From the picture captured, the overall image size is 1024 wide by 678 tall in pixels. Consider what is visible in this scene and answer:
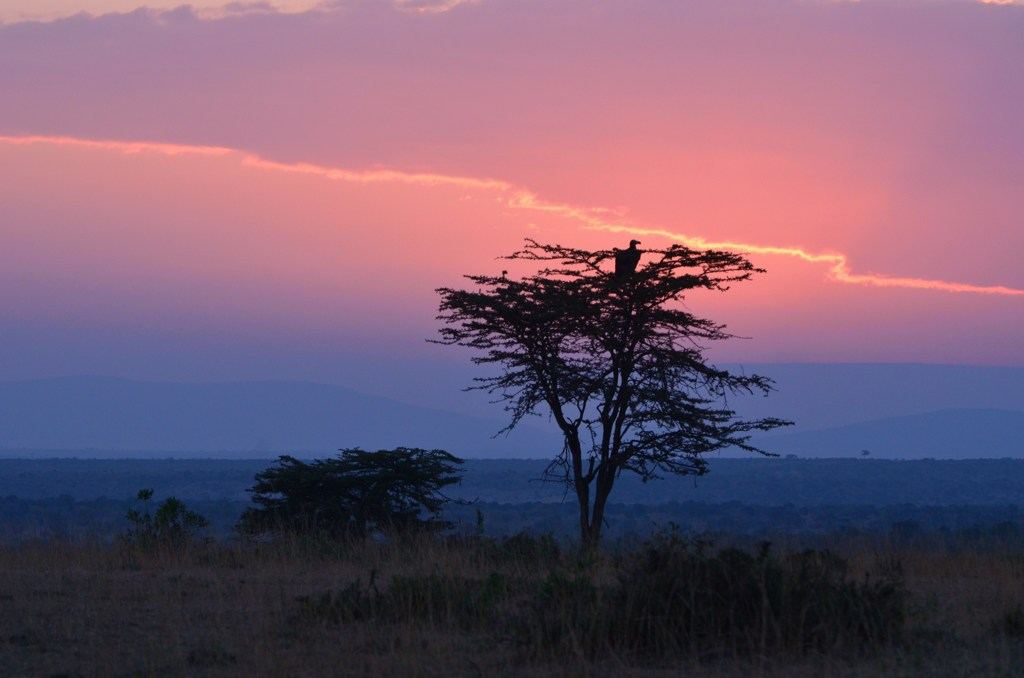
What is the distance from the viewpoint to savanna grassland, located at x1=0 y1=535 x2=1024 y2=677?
9328mm

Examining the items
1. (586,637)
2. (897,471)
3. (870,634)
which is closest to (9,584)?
(586,637)

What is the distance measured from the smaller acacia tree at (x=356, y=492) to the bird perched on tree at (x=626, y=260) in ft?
Result: 18.0

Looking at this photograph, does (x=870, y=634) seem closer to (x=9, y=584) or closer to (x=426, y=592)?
(x=426, y=592)

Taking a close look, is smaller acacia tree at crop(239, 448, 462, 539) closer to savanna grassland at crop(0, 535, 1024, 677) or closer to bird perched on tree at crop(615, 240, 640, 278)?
bird perched on tree at crop(615, 240, 640, 278)

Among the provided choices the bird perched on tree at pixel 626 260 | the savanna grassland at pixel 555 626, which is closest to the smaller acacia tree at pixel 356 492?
the bird perched on tree at pixel 626 260

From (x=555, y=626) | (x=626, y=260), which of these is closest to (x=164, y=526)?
(x=626, y=260)

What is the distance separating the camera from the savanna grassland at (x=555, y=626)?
9.33 metres

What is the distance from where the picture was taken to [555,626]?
32.9 feet

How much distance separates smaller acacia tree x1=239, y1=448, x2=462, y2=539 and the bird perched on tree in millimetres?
5478

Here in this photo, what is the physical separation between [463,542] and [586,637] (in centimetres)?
862

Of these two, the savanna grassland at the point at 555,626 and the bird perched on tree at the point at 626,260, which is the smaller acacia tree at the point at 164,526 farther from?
the bird perched on tree at the point at 626,260

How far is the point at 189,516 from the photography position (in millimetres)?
20219

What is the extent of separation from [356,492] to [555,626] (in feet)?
43.4

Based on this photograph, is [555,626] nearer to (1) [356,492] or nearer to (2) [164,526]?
(2) [164,526]
